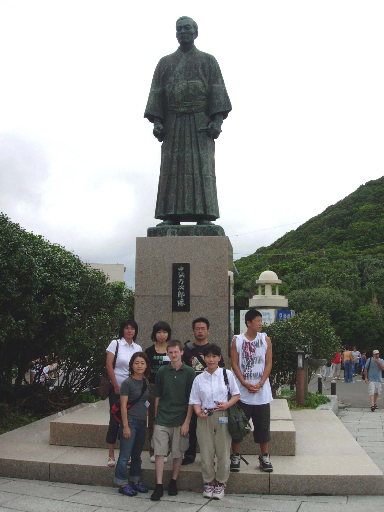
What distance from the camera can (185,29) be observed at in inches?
288

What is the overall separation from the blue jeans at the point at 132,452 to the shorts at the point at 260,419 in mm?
830

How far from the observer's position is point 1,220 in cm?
763

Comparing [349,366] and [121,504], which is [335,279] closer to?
[349,366]

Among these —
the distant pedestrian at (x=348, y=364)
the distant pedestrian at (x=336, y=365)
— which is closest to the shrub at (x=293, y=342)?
the distant pedestrian at (x=348, y=364)

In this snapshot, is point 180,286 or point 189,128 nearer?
Result: point 180,286

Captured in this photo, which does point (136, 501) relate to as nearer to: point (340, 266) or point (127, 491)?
point (127, 491)

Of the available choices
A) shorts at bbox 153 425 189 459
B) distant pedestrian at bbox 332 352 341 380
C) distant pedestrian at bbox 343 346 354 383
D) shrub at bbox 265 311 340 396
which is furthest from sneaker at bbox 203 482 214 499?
distant pedestrian at bbox 332 352 341 380

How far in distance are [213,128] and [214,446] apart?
162 inches

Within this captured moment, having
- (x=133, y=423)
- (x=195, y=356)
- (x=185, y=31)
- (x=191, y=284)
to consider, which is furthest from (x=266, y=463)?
(x=185, y=31)

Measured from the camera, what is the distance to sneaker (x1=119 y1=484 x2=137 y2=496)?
4590 millimetres

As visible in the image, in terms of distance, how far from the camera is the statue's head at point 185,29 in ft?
23.9

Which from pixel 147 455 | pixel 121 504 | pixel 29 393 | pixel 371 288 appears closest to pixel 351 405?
pixel 29 393

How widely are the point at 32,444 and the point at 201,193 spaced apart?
141 inches

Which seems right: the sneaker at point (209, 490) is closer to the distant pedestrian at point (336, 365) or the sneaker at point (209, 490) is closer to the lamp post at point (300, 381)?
the lamp post at point (300, 381)
